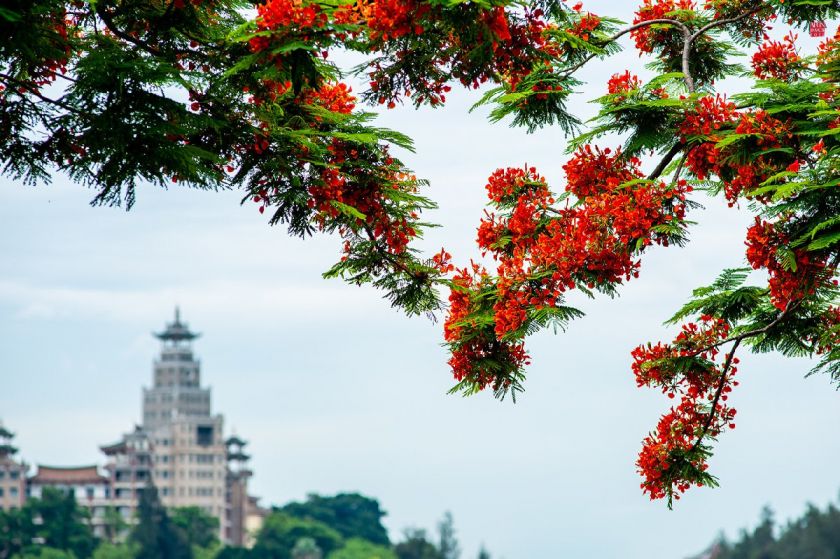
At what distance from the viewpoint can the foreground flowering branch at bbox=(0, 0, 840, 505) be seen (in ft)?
25.6

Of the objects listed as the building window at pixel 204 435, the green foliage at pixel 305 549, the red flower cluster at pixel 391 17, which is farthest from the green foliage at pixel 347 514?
the red flower cluster at pixel 391 17

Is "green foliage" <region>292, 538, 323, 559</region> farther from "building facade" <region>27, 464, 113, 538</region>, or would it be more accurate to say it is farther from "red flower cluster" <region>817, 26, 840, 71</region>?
"red flower cluster" <region>817, 26, 840, 71</region>

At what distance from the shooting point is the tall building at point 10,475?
79.6 m

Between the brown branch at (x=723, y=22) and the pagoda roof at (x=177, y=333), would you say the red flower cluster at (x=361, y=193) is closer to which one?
the brown branch at (x=723, y=22)

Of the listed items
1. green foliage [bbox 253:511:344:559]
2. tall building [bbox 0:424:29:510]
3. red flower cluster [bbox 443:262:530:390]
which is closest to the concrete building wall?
tall building [bbox 0:424:29:510]

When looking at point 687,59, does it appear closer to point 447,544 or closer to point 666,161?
point 666,161

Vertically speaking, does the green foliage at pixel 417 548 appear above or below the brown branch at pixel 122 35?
above

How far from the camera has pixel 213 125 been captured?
815cm

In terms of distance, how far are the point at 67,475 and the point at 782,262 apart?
7870 centimetres

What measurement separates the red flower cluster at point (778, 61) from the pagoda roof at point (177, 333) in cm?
9039

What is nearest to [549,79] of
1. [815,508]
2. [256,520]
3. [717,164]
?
[717,164]

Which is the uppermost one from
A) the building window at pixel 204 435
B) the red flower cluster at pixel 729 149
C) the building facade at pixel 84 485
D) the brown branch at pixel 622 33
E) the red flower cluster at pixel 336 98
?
the building window at pixel 204 435

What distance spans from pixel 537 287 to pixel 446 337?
1.03 meters

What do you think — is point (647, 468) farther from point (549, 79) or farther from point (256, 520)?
point (256, 520)
